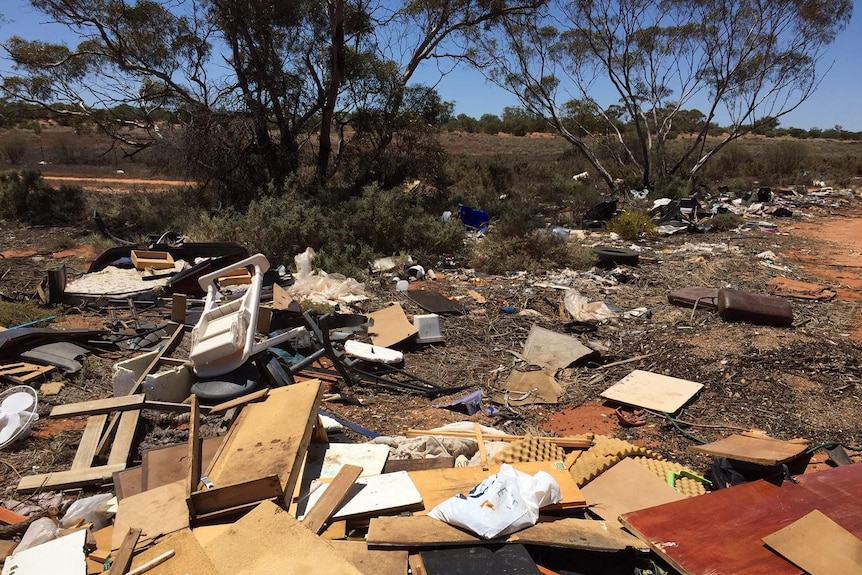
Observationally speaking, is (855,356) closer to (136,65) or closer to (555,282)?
(555,282)

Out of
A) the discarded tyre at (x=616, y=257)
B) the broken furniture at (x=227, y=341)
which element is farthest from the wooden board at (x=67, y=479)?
the discarded tyre at (x=616, y=257)

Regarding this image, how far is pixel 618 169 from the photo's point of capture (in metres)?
20.5

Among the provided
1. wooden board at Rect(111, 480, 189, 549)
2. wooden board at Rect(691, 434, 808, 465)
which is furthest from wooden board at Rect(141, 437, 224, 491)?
wooden board at Rect(691, 434, 808, 465)

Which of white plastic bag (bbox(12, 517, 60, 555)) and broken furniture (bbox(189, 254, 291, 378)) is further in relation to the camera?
broken furniture (bbox(189, 254, 291, 378))

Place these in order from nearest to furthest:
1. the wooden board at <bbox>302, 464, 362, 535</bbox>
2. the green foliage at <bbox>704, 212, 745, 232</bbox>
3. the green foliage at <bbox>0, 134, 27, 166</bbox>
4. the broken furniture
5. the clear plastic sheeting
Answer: the wooden board at <bbox>302, 464, 362, 535</bbox>, the broken furniture, the clear plastic sheeting, the green foliage at <bbox>704, 212, 745, 232</bbox>, the green foliage at <bbox>0, 134, 27, 166</bbox>

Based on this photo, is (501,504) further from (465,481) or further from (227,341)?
(227,341)

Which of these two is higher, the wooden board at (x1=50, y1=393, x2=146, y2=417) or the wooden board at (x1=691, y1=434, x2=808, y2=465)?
the wooden board at (x1=691, y1=434, x2=808, y2=465)

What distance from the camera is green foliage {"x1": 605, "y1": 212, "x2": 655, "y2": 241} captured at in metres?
11.6

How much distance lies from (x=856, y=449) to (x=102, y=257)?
9.06 metres

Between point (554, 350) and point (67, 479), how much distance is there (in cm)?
415

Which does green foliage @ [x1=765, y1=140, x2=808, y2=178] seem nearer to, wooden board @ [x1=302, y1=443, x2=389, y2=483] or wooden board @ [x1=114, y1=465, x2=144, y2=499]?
wooden board @ [x1=302, y1=443, x2=389, y2=483]

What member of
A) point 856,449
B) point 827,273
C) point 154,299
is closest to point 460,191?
point 827,273

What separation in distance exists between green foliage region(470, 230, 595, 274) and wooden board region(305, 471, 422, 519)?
20.5 feet

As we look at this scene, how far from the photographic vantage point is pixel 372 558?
2.38m
